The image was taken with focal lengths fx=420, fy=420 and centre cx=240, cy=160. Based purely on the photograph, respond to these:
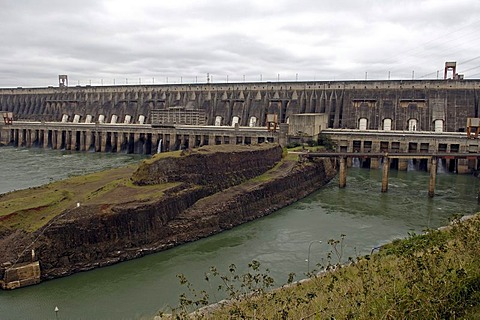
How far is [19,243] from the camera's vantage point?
15930 mm

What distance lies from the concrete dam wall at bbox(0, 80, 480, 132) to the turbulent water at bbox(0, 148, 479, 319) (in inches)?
413

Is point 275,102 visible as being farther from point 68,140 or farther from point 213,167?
point 213,167

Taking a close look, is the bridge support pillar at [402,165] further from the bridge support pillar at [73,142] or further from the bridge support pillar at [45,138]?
the bridge support pillar at [45,138]

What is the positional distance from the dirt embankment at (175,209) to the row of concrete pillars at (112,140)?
14.7 metres

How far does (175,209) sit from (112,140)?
114ft

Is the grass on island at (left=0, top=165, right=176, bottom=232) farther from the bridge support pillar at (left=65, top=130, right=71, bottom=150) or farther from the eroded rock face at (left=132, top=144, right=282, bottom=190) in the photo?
the bridge support pillar at (left=65, top=130, right=71, bottom=150)

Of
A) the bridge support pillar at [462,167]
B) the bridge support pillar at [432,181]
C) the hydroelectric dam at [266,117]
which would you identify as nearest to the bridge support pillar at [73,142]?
the hydroelectric dam at [266,117]

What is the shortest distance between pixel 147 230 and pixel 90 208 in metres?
2.66

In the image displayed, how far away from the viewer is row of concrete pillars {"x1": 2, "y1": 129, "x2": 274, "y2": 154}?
46.7 metres

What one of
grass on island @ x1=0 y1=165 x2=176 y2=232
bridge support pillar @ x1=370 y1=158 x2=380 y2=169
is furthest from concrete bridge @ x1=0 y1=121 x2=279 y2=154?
grass on island @ x1=0 y1=165 x2=176 y2=232

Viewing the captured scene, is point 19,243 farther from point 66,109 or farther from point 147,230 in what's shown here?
point 66,109

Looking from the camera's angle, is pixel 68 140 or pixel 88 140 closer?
pixel 88 140

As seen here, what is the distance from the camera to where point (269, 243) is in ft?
66.8

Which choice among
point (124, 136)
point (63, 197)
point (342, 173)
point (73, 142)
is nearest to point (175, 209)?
point (63, 197)
